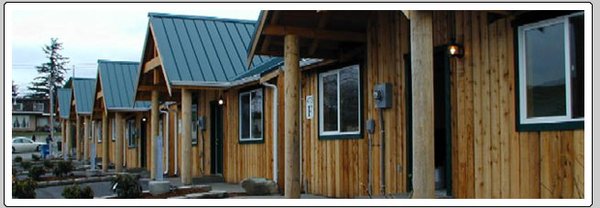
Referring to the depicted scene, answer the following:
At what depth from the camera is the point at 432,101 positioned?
6875mm

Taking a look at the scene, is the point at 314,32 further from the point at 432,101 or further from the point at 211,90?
the point at 211,90

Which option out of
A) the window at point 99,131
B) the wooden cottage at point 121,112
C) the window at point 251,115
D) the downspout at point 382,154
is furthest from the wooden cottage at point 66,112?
the downspout at point 382,154

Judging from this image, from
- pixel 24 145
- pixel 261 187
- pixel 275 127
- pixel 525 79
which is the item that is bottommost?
pixel 24 145

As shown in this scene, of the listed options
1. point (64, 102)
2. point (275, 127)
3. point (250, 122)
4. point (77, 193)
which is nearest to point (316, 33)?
point (275, 127)

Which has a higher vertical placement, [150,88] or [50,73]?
[50,73]

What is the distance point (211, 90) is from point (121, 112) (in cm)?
739

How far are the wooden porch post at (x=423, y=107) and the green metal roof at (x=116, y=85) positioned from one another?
1626 cm

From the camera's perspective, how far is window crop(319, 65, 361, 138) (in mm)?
10828

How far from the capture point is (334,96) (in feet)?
37.3

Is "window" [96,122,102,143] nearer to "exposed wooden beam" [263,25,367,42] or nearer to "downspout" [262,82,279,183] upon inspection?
"downspout" [262,82,279,183]

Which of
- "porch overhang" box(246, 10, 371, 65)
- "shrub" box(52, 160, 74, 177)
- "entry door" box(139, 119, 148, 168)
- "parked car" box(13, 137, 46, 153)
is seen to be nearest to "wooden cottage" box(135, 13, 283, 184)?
"porch overhang" box(246, 10, 371, 65)

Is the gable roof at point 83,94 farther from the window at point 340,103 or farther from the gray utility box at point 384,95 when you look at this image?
the gray utility box at point 384,95

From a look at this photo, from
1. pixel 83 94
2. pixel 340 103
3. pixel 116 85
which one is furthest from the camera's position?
pixel 83 94

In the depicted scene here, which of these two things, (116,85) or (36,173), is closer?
(36,173)
